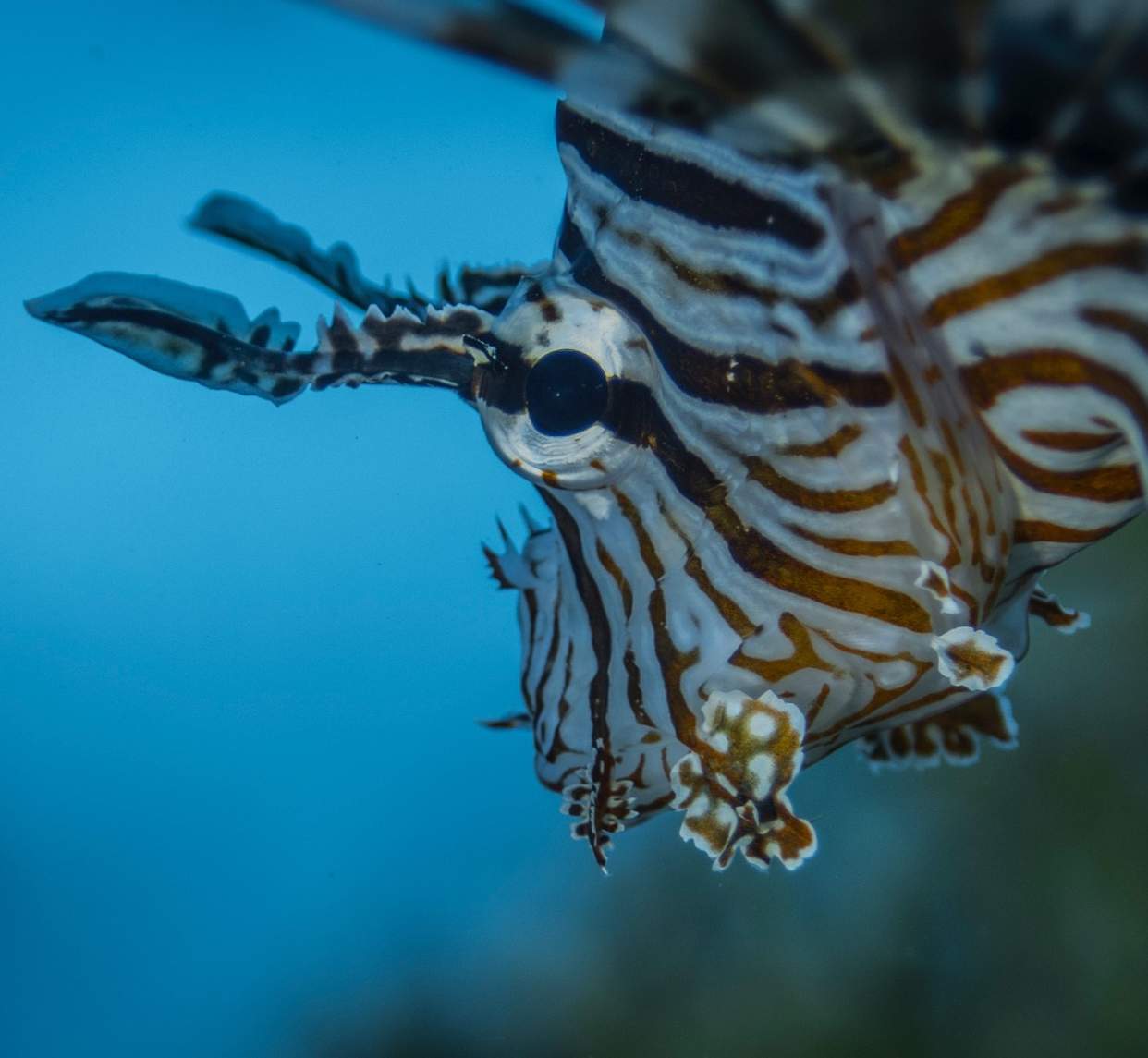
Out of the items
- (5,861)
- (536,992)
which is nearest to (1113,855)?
(536,992)

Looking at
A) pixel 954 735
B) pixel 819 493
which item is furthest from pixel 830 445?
pixel 954 735

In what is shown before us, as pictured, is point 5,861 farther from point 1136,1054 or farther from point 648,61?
point 648,61

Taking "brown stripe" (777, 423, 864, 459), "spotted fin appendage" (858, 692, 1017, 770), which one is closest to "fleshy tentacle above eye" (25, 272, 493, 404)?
"brown stripe" (777, 423, 864, 459)

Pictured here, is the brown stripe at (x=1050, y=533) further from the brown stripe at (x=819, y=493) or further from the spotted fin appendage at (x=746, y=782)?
the spotted fin appendage at (x=746, y=782)

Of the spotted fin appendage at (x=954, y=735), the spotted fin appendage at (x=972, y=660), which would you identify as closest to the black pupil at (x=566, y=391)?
the spotted fin appendage at (x=972, y=660)

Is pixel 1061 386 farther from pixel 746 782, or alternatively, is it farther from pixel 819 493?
pixel 746 782

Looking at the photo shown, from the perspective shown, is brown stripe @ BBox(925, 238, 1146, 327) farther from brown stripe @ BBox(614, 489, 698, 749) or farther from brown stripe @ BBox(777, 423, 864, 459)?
brown stripe @ BBox(614, 489, 698, 749)
